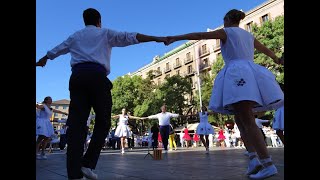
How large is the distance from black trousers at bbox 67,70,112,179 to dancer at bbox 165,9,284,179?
1183 millimetres

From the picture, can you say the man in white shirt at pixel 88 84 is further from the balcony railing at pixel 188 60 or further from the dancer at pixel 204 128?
the balcony railing at pixel 188 60

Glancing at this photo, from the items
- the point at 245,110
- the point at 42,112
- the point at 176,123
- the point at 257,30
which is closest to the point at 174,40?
the point at 245,110

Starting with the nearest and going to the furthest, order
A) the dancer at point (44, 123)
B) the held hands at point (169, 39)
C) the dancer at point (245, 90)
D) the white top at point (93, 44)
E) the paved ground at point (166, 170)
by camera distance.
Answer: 1. the dancer at point (245, 90)
2. the white top at point (93, 44)
3. the paved ground at point (166, 170)
4. the held hands at point (169, 39)
5. the dancer at point (44, 123)

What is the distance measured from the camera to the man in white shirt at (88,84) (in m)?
4.38


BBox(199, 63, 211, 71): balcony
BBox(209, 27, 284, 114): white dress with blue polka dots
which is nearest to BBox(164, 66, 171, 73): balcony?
BBox(199, 63, 211, 71): balcony

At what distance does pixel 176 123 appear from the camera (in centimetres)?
5953

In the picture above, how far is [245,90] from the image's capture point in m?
4.34

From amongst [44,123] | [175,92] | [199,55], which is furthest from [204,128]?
[199,55]

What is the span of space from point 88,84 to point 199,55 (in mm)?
62120

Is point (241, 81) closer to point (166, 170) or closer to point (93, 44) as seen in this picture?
point (93, 44)

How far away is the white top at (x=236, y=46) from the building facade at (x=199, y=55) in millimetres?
43542

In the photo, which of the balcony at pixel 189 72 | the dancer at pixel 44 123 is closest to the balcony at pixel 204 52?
the balcony at pixel 189 72
